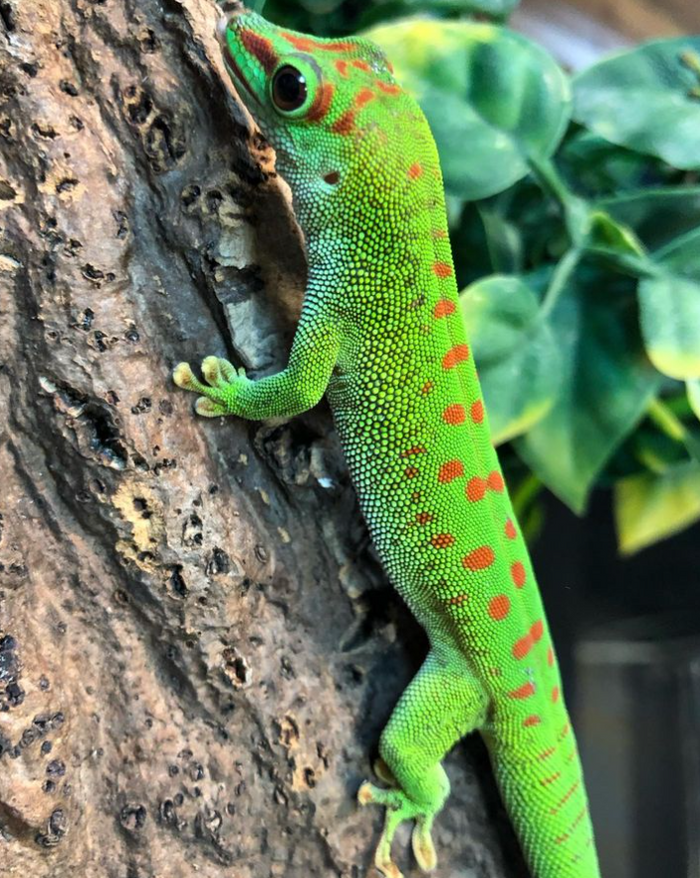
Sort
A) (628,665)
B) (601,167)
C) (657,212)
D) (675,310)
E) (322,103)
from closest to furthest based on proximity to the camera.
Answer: (322,103) → (675,310) → (657,212) → (601,167) → (628,665)

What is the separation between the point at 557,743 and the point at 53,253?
4.49ft

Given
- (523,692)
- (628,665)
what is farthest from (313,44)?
(628,665)

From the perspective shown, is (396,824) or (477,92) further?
(477,92)

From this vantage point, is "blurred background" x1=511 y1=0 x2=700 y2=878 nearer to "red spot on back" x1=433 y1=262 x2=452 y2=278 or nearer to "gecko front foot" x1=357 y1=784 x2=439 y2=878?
"gecko front foot" x1=357 y1=784 x2=439 y2=878

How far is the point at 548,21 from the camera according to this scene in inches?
109

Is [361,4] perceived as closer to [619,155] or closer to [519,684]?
[619,155]

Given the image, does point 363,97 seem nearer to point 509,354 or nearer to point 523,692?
point 509,354

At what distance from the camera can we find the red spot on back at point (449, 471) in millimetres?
1295

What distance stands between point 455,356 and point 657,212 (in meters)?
Answer: 1.00

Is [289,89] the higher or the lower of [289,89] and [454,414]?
the higher

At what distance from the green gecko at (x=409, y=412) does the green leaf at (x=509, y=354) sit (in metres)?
0.20

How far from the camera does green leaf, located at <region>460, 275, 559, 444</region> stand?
5.03 ft

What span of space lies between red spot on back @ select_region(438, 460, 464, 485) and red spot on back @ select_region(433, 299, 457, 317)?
11.0 inches

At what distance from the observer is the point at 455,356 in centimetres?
128
